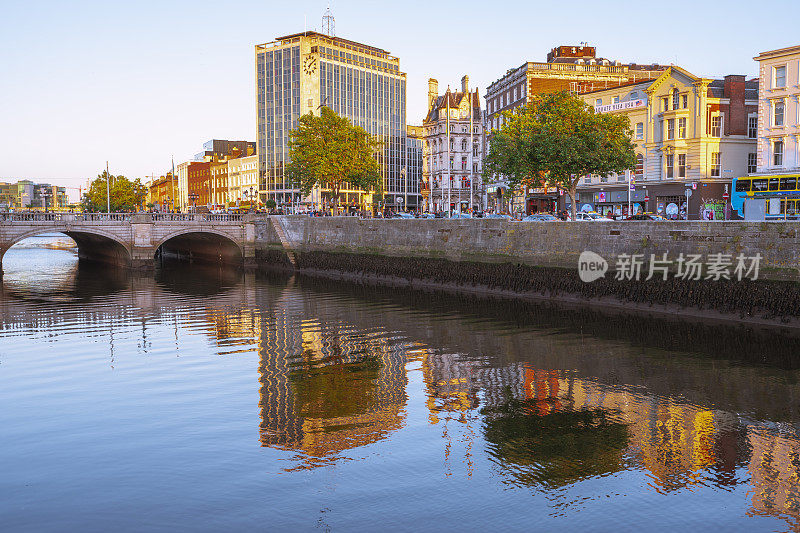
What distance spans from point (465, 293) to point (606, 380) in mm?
25643

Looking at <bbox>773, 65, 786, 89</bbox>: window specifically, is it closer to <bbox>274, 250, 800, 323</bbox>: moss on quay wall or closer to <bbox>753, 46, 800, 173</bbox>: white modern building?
<bbox>753, 46, 800, 173</bbox>: white modern building

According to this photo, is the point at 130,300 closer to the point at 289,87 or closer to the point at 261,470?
the point at 261,470

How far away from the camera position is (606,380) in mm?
24688

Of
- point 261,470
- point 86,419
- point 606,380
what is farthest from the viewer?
point 606,380

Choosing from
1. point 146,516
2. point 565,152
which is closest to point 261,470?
point 146,516

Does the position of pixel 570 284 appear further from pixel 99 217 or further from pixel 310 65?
pixel 310 65

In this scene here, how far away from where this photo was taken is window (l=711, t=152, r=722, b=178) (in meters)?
65.1

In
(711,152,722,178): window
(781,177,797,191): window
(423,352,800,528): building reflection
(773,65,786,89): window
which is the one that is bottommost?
(423,352,800,528): building reflection

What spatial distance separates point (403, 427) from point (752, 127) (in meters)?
60.7

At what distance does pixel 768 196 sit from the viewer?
4828 cm

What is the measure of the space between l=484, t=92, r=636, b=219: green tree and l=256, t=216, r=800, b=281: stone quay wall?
700 centimetres

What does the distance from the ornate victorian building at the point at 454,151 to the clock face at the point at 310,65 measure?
3116cm

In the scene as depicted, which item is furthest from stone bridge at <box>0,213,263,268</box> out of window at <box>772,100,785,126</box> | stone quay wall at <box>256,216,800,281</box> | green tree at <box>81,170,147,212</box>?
green tree at <box>81,170,147,212</box>

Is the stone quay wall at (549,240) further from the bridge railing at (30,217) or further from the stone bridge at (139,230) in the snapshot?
the bridge railing at (30,217)
